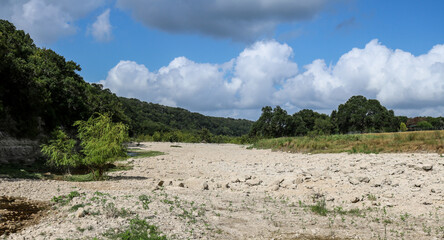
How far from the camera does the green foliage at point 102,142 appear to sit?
57.0ft

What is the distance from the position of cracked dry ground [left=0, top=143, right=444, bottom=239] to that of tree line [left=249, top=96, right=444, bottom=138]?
46.1m

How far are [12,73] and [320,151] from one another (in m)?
30.2

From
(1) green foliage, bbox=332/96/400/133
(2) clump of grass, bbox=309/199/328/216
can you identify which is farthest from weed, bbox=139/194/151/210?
(1) green foliage, bbox=332/96/400/133

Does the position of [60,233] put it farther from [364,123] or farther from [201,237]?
[364,123]

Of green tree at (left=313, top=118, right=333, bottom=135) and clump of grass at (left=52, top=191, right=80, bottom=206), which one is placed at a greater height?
green tree at (left=313, top=118, right=333, bottom=135)

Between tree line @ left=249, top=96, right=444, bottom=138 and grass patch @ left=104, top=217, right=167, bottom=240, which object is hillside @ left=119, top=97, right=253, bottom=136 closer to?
tree line @ left=249, top=96, right=444, bottom=138

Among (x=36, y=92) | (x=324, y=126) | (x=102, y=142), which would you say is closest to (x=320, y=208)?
(x=102, y=142)

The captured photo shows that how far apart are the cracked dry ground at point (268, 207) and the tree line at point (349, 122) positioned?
46.1 m

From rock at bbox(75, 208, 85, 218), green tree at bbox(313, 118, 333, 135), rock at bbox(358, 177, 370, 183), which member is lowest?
rock at bbox(75, 208, 85, 218)

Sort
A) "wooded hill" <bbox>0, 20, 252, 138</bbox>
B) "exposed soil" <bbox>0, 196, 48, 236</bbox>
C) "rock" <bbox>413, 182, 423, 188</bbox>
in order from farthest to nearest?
"wooded hill" <bbox>0, 20, 252, 138</bbox> < "rock" <bbox>413, 182, 423, 188</bbox> < "exposed soil" <bbox>0, 196, 48, 236</bbox>

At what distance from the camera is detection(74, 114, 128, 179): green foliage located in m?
17.4

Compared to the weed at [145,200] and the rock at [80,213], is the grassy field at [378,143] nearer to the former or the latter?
the weed at [145,200]

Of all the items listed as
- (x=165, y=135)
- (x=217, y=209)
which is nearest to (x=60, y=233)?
(x=217, y=209)

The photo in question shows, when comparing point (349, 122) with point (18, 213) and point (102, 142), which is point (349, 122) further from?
point (18, 213)
